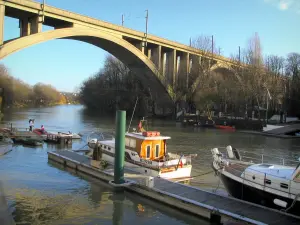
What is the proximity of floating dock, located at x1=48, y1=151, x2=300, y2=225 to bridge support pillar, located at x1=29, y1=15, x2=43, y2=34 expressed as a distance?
28.4 metres

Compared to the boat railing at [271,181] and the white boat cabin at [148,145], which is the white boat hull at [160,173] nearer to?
the white boat cabin at [148,145]

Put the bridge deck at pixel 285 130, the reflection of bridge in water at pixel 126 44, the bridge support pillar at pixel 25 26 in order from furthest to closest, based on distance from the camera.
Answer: the bridge deck at pixel 285 130 < the bridge support pillar at pixel 25 26 < the reflection of bridge in water at pixel 126 44

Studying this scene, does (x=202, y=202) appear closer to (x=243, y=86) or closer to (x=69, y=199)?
(x=69, y=199)

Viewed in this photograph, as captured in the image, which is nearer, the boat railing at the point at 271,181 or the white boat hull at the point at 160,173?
the boat railing at the point at 271,181

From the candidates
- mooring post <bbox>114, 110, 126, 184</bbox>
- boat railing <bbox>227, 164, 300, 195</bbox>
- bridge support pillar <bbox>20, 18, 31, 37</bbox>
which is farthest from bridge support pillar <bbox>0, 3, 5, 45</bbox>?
boat railing <bbox>227, 164, 300, 195</bbox>

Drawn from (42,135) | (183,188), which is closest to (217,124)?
(42,135)

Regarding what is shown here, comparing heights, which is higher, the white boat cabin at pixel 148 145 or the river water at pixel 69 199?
the white boat cabin at pixel 148 145

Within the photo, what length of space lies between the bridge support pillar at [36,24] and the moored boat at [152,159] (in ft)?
87.2

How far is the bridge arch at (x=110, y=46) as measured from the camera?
37781 millimetres

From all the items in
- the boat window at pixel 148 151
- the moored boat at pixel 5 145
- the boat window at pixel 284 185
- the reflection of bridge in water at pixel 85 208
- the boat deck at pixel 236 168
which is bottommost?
the reflection of bridge in water at pixel 85 208

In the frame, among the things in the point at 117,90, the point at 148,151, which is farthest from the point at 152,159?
the point at 117,90

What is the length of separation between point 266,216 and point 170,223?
117 inches

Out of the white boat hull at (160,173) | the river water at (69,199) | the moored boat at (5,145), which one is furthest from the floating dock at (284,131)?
the moored boat at (5,145)

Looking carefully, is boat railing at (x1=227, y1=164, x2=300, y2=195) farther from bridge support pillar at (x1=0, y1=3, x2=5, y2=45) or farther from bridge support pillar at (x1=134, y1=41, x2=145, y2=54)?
bridge support pillar at (x1=134, y1=41, x2=145, y2=54)
